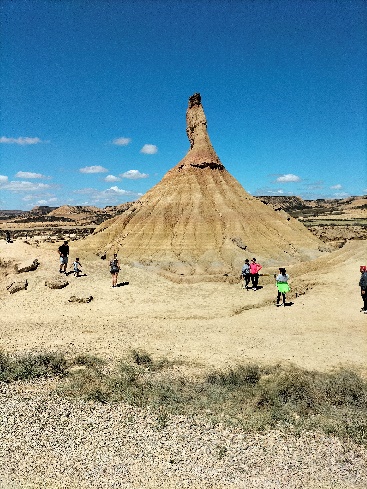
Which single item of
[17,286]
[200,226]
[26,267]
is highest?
[200,226]

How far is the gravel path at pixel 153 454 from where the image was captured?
6465mm

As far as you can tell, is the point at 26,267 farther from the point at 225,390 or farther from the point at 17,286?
the point at 225,390

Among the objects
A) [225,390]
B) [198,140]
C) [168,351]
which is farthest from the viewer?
[198,140]

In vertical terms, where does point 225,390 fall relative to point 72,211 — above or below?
below

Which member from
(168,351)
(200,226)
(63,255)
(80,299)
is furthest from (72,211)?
(168,351)

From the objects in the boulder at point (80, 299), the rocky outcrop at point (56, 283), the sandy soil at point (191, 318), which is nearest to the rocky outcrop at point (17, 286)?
the sandy soil at point (191, 318)

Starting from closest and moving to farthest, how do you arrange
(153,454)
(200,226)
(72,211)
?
(153,454) < (200,226) < (72,211)

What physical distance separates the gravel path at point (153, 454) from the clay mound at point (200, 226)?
2005 centimetres

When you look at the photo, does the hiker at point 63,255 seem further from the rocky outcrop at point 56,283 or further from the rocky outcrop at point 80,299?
the rocky outcrop at point 80,299

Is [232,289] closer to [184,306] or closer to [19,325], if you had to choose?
[184,306]

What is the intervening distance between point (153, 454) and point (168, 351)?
523 centimetres

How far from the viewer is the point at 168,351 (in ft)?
40.5

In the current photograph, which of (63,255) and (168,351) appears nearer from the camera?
(168,351)

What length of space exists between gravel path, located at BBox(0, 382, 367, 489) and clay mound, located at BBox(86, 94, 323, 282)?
65.8 ft
